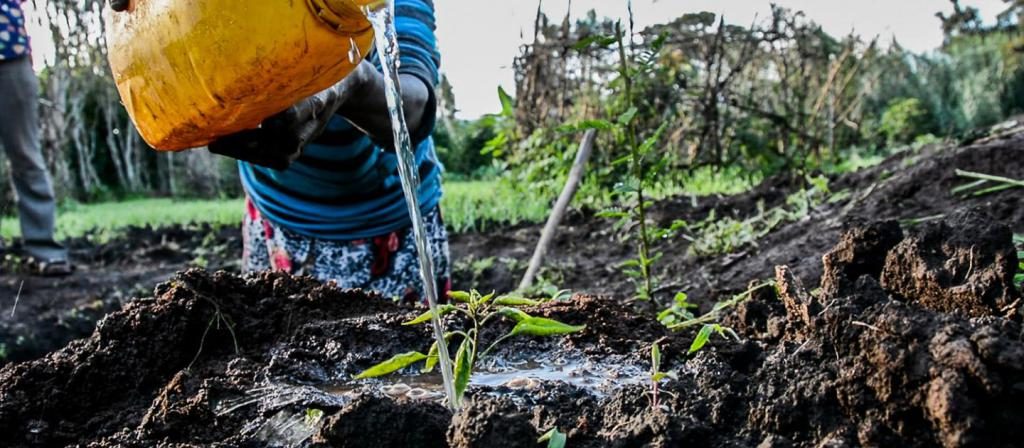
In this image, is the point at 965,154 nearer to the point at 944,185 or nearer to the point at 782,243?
the point at 944,185

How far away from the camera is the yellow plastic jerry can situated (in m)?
1.24

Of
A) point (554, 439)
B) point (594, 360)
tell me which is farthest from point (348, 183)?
point (554, 439)

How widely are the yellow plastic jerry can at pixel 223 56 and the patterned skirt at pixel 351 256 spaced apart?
1768mm

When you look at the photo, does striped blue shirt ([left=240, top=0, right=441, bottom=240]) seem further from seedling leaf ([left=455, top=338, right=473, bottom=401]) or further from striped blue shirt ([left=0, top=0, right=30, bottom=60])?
striped blue shirt ([left=0, top=0, right=30, bottom=60])

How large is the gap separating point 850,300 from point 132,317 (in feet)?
3.92

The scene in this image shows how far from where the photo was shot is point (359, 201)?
313 cm

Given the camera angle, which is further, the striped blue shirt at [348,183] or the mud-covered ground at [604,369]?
the striped blue shirt at [348,183]

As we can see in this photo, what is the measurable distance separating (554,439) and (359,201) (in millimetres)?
2241

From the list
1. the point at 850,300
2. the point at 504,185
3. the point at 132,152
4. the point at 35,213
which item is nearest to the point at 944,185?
the point at 850,300

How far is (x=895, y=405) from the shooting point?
97 centimetres

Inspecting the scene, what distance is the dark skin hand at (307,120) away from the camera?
1703 mm

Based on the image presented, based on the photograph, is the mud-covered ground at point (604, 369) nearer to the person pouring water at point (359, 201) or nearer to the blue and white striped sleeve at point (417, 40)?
the person pouring water at point (359, 201)

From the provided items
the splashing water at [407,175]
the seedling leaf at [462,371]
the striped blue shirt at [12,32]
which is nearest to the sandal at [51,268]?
the striped blue shirt at [12,32]

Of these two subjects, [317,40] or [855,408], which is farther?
[317,40]
